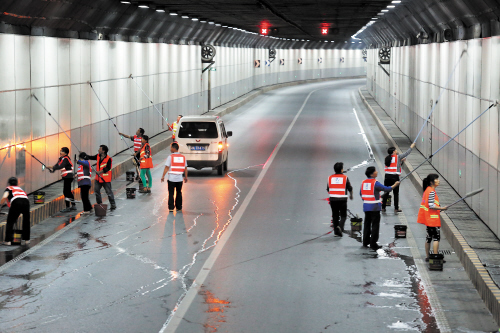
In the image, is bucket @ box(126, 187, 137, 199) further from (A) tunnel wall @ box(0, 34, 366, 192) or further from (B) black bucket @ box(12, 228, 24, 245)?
(B) black bucket @ box(12, 228, 24, 245)

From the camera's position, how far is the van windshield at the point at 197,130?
80.5 feet

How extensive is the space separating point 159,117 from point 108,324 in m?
27.3

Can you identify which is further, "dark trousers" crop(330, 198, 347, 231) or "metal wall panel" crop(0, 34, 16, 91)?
"metal wall panel" crop(0, 34, 16, 91)

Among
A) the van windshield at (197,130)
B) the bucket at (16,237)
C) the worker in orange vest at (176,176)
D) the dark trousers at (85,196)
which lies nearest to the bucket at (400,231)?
the worker in orange vest at (176,176)

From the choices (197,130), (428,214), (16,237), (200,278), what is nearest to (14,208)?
(16,237)

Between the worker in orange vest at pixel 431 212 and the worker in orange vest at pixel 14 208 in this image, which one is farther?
the worker in orange vest at pixel 14 208

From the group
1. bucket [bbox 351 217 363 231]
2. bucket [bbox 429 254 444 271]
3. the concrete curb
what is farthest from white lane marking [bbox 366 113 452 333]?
bucket [bbox 351 217 363 231]

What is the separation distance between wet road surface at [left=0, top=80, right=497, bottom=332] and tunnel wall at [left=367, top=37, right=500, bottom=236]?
145 centimetres

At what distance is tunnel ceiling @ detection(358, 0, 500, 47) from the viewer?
54.2ft

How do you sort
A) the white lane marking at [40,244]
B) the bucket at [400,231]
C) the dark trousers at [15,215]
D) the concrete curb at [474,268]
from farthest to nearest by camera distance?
the bucket at [400,231] < the dark trousers at [15,215] < the white lane marking at [40,244] < the concrete curb at [474,268]

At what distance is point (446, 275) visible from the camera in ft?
41.6

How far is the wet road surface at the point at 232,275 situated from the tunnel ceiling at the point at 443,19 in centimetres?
444

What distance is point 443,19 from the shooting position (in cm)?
2238

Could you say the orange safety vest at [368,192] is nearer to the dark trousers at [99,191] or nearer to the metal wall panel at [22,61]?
the dark trousers at [99,191]
